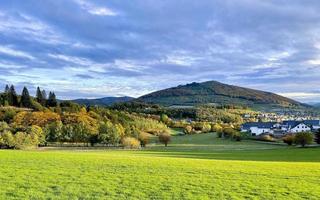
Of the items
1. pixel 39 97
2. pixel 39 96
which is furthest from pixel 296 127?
pixel 39 96

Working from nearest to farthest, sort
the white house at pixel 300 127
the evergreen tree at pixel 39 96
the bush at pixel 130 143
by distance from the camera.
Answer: the bush at pixel 130 143, the white house at pixel 300 127, the evergreen tree at pixel 39 96

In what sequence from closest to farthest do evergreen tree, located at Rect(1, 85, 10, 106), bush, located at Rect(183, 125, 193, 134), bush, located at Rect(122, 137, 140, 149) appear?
bush, located at Rect(122, 137, 140, 149) < evergreen tree, located at Rect(1, 85, 10, 106) < bush, located at Rect(183, 125, 193, 134)

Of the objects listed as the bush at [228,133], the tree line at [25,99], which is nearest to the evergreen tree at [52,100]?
the tree line at [25,99]

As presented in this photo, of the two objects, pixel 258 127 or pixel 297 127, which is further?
pixel 258 127

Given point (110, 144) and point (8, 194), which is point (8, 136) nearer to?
point (110, 144)

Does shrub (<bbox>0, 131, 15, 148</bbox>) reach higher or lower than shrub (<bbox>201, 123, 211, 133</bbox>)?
lower

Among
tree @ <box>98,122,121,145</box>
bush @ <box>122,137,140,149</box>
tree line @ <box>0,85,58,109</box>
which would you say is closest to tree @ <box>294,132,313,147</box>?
bush @ <box>122,137,140,149</box>

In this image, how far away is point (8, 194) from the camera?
1662 centimetres

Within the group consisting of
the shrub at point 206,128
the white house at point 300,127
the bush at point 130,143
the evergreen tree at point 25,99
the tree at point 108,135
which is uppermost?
the evergreen tree at point 25,99

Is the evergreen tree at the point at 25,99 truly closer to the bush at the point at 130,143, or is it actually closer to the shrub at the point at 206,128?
the bush at the point at 130,143

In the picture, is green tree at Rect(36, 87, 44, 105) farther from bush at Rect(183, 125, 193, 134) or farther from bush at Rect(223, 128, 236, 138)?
bush at Rect(223, 128, 236, 138)

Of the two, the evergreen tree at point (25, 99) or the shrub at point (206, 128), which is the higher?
the evergreen tree at point (25, 99)

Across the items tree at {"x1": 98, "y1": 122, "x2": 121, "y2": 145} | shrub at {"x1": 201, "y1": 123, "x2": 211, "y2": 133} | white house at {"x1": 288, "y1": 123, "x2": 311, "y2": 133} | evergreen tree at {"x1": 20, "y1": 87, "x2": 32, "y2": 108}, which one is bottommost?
tree at {"x1": 98, "y1": 122, "x2": 121, "y2": 145}

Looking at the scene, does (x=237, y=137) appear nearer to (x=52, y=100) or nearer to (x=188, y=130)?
(x=188, y=130)
